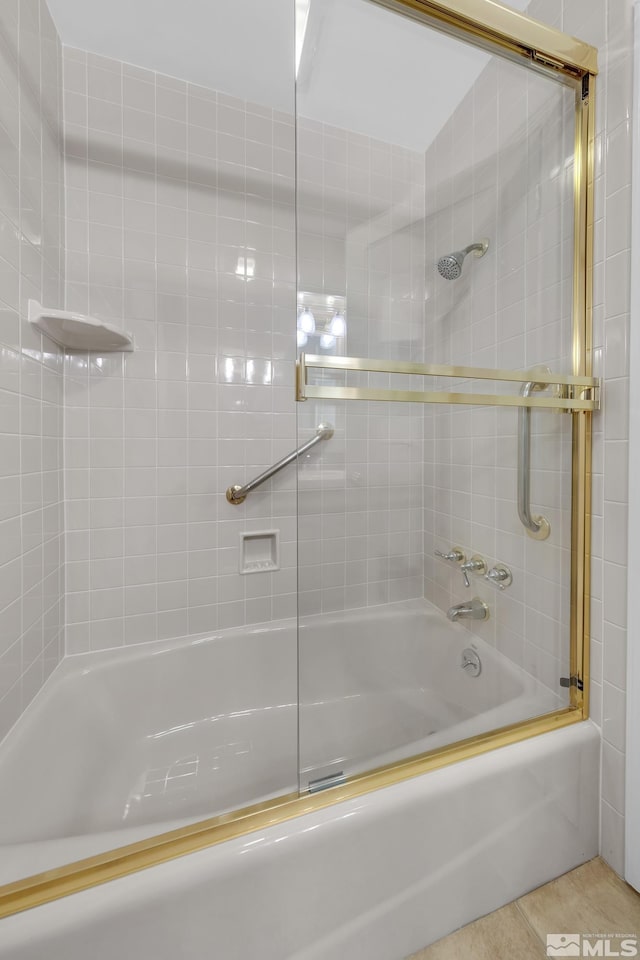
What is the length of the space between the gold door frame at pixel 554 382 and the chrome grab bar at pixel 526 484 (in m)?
0.07

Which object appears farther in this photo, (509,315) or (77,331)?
(77,331)

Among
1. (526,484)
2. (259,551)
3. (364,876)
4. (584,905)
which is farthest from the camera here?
(259,551)

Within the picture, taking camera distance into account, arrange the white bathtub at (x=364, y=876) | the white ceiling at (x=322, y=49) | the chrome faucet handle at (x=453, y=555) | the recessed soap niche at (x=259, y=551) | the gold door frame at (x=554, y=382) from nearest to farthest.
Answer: the white bathtub at (x=364, y=876), the gold door frame at (x=554, y=382), the white ceiling at (x=322, y=49), the chrome faucet handle at (x=453, y=555), the recessed soap niche at (x=259, y=551)

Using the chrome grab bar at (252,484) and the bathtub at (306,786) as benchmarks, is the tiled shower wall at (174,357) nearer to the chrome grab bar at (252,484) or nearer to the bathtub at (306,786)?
the chrome grab bar at (252,484)

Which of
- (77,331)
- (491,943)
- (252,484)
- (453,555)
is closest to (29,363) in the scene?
(77,331)

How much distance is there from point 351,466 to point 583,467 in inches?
23.3

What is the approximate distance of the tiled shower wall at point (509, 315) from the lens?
3.12ft

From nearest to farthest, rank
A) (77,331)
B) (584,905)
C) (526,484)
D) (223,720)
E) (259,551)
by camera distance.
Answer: (584,905) → (526,484) → (77,331) → (223,720) → (259,551)

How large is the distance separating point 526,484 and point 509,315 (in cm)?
45

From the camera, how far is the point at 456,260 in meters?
0.96

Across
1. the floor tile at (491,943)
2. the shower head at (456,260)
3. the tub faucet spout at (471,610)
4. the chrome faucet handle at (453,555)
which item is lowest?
the floor tile at (491,943)

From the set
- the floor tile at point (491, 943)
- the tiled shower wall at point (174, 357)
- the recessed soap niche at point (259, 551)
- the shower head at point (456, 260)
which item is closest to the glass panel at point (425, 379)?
the shower head at point (456, 260)

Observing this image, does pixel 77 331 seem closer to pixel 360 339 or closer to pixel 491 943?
pixel 360 339

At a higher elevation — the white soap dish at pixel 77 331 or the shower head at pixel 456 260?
the shower head at pixel 456 260
